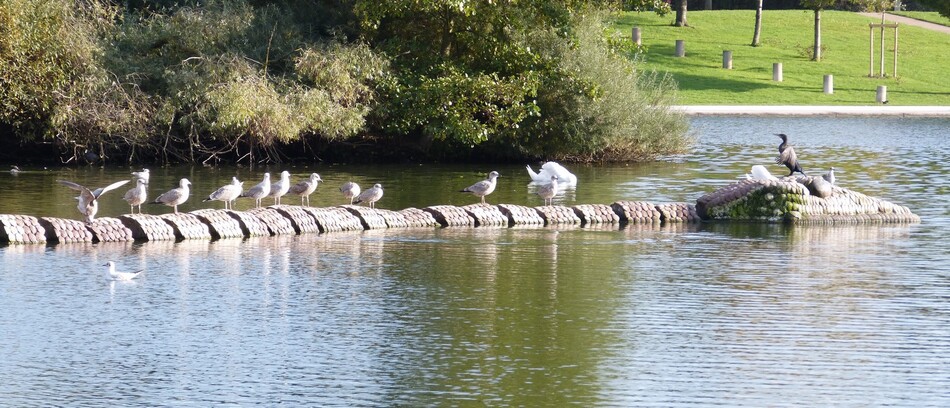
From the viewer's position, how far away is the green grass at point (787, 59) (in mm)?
70812

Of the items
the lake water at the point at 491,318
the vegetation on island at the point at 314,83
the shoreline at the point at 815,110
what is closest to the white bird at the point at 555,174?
the vegetation on island at the point at 314,83

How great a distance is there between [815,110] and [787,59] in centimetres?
1491

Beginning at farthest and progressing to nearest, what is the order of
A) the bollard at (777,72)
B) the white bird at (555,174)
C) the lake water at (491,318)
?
the bollard at (777,72) < the white bird at (555,174) < the lake water at (491,318)

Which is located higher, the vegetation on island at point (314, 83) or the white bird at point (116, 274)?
the vegetation on island at point (314, 83)

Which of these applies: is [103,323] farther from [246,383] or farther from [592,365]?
[592,365]

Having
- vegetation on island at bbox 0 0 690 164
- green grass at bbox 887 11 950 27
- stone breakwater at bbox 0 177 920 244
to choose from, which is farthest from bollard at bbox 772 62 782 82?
stone breakwater at bbox 0 177 920 244

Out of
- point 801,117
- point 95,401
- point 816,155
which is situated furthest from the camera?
point 801,117

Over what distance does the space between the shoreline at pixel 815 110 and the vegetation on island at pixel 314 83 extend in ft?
80.3

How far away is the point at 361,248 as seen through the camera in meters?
22.5

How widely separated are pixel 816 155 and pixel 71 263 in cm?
2850

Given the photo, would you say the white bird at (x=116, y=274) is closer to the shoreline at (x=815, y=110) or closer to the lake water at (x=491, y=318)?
the lake water at (x=491, y=318)

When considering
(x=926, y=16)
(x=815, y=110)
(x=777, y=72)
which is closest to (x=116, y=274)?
(x=815, y=110)

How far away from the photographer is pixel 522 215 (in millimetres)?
26000

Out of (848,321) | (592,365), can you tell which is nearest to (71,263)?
(592,365)
